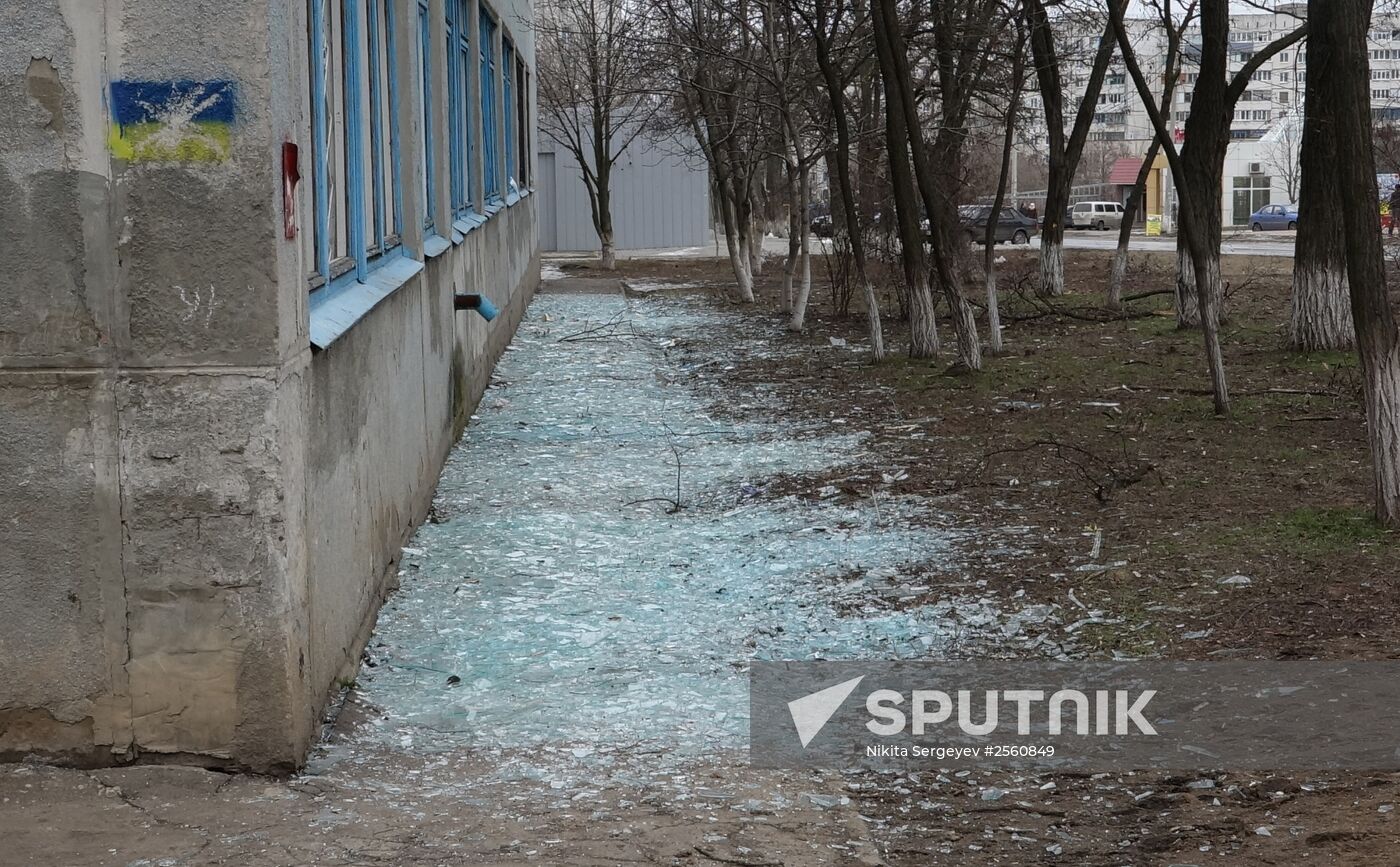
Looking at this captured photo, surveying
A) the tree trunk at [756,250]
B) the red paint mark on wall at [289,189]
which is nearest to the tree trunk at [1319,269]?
the red paint mark on wall at [289,189]

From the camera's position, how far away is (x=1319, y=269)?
12.8 metres

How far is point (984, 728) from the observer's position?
4.63 meters

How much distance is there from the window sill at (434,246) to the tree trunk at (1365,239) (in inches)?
180

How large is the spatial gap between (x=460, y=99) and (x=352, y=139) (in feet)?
21.9

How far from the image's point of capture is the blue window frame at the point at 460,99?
38.1 ft

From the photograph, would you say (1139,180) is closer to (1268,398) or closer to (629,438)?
(1268,398)

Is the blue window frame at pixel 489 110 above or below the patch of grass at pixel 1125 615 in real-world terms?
above

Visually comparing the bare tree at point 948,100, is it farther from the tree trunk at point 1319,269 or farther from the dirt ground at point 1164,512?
the tree trunk at point 1319,269

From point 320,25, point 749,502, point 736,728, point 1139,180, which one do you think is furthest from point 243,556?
point 1139,180

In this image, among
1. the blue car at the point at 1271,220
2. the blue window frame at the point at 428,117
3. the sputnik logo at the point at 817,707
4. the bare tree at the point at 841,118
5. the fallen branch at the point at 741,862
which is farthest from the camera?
the blue car at the point at 1271,220

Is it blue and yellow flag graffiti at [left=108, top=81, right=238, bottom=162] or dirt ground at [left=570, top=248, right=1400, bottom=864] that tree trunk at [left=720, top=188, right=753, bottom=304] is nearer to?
dirt ground at [left=570, top=248, right=1400, bottom=864]

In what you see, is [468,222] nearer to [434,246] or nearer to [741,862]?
[434,246]

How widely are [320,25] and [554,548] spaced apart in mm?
2756

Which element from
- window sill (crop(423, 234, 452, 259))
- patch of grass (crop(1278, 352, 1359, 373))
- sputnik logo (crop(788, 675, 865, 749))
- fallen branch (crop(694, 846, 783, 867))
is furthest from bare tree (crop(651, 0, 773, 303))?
fallen branch (crop(694, 846, 783, 867))
